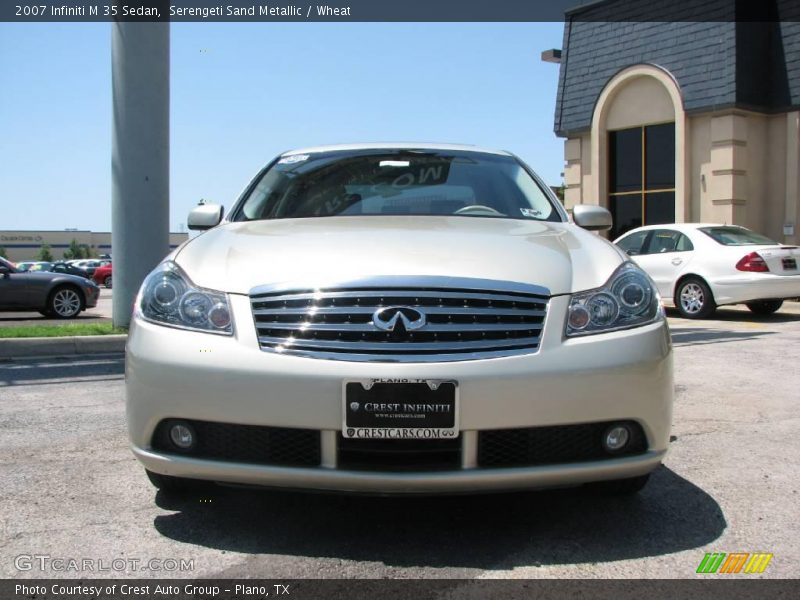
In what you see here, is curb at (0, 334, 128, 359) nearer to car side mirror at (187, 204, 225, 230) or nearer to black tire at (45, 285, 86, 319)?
car side mirror at (187, 204, 225, 230)

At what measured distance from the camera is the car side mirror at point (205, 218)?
3.98 metres

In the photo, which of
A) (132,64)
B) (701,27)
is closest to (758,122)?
(701,27)

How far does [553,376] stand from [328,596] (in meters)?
0.93

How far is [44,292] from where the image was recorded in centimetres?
1315

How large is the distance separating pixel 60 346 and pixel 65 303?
6245 millimetres

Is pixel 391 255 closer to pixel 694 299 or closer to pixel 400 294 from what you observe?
pixel 400 294

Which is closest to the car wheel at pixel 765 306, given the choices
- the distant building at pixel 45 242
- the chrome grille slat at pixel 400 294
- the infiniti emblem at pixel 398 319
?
the chrome grille slat at pixel 400 294

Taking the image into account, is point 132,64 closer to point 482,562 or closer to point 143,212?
point 143,212

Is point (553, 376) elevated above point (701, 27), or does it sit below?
below

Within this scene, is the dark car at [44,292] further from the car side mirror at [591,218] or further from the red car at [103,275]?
the red car at [103,275]

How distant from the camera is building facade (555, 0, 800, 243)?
1655cm

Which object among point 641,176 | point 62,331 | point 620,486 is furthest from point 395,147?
point 641,176

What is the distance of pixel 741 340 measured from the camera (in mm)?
8266

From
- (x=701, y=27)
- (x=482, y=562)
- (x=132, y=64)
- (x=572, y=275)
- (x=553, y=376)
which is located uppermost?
(x=701, y=27)
